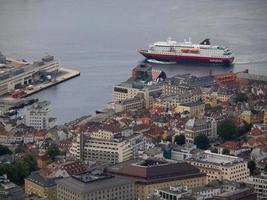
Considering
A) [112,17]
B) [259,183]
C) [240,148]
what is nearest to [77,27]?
[112,17]

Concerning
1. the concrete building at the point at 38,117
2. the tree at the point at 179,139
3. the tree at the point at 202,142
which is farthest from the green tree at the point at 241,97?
the concrete building at the point at 38,117

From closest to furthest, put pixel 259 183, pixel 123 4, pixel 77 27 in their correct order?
1. pixel 259 183
2. pixel 77 27
3. pixel 123 4

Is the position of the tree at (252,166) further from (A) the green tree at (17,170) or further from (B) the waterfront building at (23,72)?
(B) the waterfront building at (23,72)

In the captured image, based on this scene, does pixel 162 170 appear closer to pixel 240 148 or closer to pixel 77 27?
pixel 240 148

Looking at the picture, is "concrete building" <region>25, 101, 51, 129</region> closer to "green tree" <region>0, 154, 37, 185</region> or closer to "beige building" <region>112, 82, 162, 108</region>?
"beige building" <region>112, 82, 162, 108</region>

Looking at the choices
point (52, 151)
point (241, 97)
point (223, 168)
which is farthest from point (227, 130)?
point (52, 151)

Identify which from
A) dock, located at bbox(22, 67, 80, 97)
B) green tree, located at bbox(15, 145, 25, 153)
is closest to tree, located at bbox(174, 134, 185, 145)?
green tree, located at bbox(15, 145, 25, 153)

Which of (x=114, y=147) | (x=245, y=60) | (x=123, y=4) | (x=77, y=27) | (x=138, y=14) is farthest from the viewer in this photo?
(x=123, y=4)
